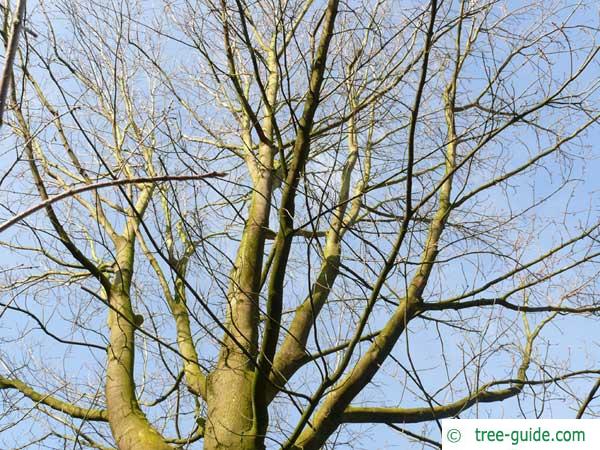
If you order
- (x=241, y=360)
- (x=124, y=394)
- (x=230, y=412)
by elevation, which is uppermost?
(x=241, y=360)

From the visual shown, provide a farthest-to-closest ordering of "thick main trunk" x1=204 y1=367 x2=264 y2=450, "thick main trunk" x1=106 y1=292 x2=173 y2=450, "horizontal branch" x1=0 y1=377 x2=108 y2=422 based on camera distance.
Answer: "horizontal branch" x1=0 y1=377 x2=108 y2=422, "thick main trunk" x1=106 y1=292 x2=173 y2=450, "thick main trunk" x1=204 y1=367 x2=264 y2=450

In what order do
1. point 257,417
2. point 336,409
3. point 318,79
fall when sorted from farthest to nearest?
point 336,409 → point 257,417 → point 318,79

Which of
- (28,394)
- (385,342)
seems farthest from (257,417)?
(28,394)

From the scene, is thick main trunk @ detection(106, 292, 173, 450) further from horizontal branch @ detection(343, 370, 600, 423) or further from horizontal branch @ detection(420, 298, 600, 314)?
horizontal branch @ detection(420, 298, 600, 314)

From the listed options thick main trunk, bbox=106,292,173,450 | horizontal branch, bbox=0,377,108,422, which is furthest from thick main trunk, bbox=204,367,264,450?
horizontal branch, bbox=0,377,108,422

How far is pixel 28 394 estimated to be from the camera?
12.7ft

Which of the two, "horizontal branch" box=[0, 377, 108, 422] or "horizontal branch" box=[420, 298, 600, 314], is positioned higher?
"horizontal branch" box=[420, 298, 600, 314]

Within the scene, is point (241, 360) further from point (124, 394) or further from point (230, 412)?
point (124, 394)

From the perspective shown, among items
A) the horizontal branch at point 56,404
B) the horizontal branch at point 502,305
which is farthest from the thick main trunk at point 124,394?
the horizontal branch at point 502,305

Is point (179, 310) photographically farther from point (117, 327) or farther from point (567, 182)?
point (567, 182)

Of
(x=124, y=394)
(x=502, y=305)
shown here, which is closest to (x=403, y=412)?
(x=502, y=305)

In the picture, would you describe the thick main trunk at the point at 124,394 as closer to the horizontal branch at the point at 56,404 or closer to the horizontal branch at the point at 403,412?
the horizontal branch at the point at 56,404

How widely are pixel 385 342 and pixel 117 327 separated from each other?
1.57 meters

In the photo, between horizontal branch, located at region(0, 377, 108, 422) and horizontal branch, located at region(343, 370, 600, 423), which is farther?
horizontal branch, located at region(0, 377, 108, 422)
